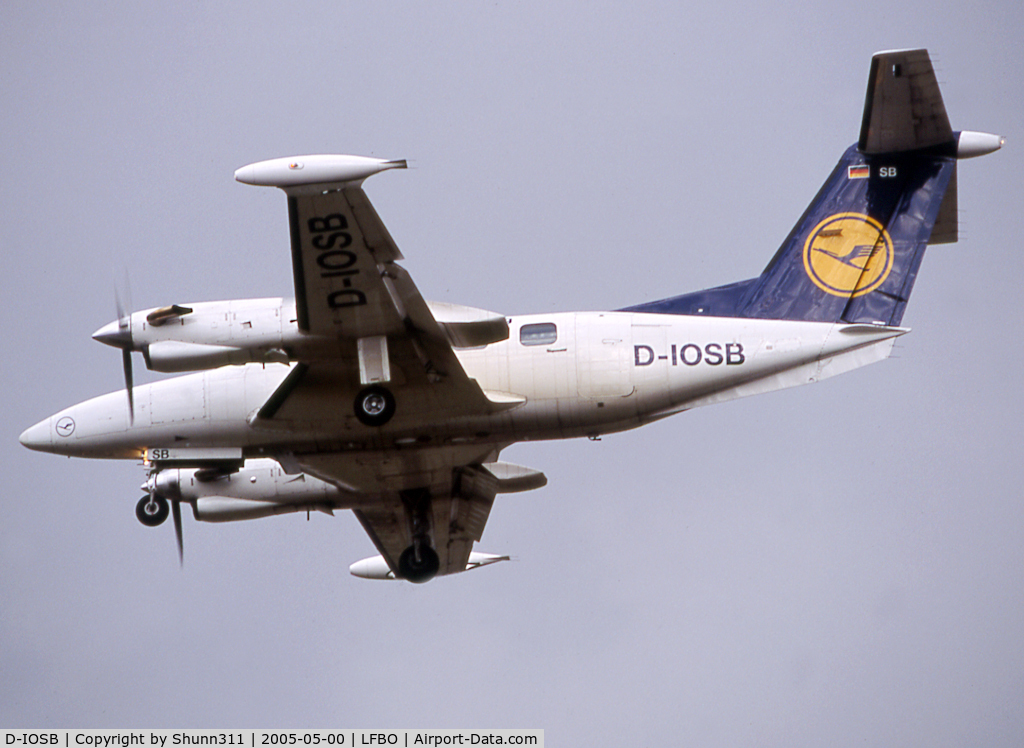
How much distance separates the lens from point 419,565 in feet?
75.3

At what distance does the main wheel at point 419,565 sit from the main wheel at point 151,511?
171 inches

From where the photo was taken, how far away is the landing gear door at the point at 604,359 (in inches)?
755

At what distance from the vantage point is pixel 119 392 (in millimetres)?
20891

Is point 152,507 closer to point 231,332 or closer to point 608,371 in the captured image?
point 231,332

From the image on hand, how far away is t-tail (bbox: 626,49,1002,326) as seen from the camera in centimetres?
2009

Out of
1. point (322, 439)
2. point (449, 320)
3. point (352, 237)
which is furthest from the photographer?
point (322, 439)

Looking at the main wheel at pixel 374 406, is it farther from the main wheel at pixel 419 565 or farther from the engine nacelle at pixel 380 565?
the engine nacelle at pixel 380 565

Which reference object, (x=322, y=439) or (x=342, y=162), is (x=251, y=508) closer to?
(x=322, y=439)

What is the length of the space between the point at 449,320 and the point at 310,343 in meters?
2.09

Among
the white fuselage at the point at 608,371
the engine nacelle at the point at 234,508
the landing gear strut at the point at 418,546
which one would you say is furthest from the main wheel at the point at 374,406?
the engine nacelle at the point at 234,508

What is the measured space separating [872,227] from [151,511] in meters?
13.3

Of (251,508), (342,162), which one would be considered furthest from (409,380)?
(251,508)

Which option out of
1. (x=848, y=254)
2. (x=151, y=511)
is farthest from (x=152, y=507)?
(x=848, y=254)

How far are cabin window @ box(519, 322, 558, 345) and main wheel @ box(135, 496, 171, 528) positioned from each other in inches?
290
